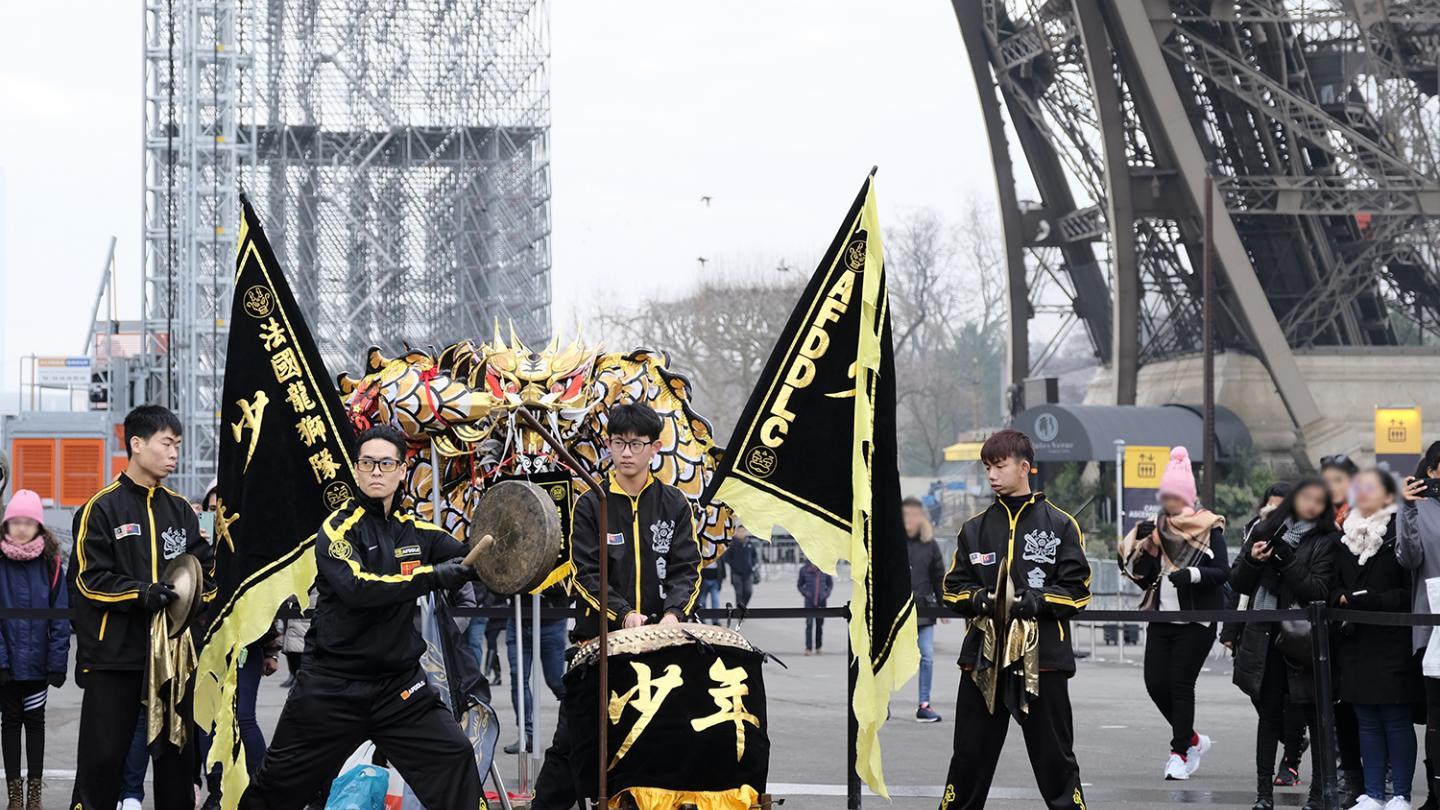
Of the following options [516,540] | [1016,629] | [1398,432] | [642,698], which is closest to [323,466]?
[516,540]

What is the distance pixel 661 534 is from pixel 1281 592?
12.0 ft

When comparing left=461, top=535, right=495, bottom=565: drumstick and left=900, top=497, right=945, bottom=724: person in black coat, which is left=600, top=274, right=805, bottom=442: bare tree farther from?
left=461, top=535, right=495, bottom=565: drumstick

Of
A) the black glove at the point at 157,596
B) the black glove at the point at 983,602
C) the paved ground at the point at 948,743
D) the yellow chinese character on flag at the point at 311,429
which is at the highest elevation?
the yellow chinese character on flag at the point at 311,429

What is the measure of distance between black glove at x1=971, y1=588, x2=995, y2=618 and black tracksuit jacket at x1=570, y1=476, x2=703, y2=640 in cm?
A: 112

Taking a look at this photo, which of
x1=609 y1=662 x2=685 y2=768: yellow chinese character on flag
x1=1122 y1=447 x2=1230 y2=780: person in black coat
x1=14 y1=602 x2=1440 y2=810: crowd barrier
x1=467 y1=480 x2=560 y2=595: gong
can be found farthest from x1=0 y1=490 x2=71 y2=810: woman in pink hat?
x1=1122 y1=447 x2=1230 y2=780: person in black coat

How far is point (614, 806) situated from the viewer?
6.65 metres

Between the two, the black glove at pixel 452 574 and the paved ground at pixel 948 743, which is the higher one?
the black glove at pixel 452 574

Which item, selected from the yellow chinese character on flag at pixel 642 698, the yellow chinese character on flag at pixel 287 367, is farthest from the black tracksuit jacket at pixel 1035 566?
the yellow chinese character on flag at pixel 287 367

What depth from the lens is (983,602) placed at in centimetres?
731

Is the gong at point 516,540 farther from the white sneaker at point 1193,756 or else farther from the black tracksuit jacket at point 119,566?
the white sneaker at point 1193,756

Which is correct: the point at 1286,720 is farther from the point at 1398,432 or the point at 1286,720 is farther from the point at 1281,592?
the point at 1398,432

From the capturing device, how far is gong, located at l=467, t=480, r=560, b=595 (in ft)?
20.9

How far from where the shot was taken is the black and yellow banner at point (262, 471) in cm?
764

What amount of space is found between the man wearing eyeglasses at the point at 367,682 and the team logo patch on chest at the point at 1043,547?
92.7 inches
